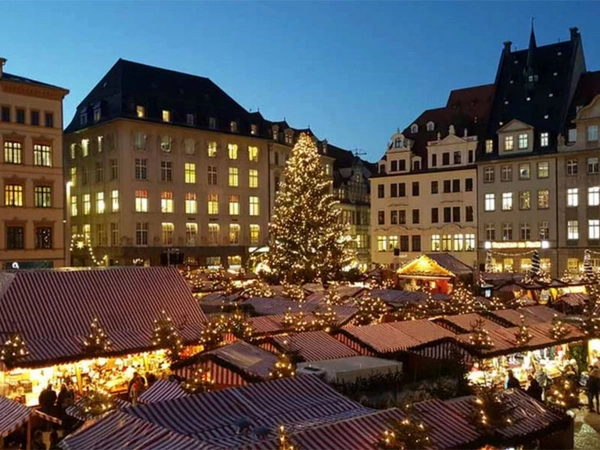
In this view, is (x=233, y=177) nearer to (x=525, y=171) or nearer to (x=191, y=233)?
(x=191, y=233)

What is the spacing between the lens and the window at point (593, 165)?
49.4 m

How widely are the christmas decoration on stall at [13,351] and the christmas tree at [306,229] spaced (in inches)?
881

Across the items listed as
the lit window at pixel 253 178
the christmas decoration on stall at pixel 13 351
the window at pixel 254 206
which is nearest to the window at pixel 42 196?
the lit window at pixel 253 178

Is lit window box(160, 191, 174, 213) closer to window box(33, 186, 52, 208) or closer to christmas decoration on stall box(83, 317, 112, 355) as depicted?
window box(33, 186, 52, 208)

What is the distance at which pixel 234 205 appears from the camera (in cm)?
6012

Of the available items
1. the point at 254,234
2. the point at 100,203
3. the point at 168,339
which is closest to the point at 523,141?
the point at 254,234

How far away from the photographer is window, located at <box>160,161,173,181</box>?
55.5 metres

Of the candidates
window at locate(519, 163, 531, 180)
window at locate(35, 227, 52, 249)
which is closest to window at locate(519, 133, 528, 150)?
window at locate(519, 163, 531, 180)

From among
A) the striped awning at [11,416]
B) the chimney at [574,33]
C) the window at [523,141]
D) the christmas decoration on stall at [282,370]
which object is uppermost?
the chimney at [574,33]

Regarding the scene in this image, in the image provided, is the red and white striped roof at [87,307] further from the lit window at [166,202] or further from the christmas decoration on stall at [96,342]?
the lit window at [166,202]

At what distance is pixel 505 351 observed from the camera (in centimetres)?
1739

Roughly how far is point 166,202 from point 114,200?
3.92 metres

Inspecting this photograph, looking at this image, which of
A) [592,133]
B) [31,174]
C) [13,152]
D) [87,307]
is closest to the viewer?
[87,307]

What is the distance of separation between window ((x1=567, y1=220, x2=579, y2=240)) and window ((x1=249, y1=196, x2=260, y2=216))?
24.9 meters
